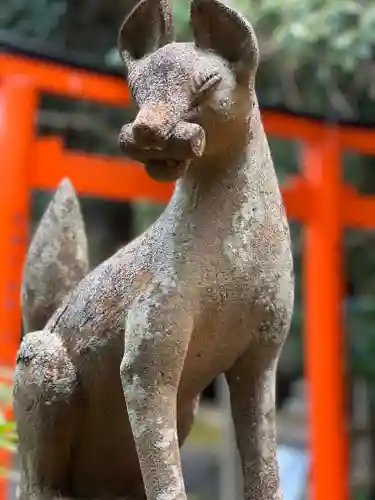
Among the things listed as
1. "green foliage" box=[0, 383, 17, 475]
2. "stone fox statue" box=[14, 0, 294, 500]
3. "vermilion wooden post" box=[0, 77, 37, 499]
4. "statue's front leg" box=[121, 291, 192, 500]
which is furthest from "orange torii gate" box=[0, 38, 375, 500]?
"statue's front leg" box=[121, 291, 192, 500]

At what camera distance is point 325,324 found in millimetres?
2162

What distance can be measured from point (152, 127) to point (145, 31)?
0.58ft

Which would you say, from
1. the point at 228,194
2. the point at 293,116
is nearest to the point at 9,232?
the point at 293,116

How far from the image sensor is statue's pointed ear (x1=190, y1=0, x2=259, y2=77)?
0.74 m

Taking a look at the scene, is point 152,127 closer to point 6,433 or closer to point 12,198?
point 6,433

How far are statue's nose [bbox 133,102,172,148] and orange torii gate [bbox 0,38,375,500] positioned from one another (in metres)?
1.03

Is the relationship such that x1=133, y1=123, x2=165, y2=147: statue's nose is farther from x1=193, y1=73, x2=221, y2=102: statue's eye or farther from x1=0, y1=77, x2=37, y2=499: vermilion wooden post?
x1=0, y1=77, x2=37, y2=499: vermilion wooden post

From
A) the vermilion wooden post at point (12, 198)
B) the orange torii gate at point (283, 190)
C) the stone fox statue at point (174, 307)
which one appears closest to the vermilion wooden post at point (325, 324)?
the orange torii gate at point (283, 190)

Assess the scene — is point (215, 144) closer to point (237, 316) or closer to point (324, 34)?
point (237, 316)

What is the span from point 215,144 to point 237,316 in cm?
17

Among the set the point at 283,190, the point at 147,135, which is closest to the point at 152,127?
the point at 147,135

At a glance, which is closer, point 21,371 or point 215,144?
point 215,144

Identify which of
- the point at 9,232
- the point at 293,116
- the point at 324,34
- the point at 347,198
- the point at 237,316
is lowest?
the point at 237,316

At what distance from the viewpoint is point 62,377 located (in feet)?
2.78
